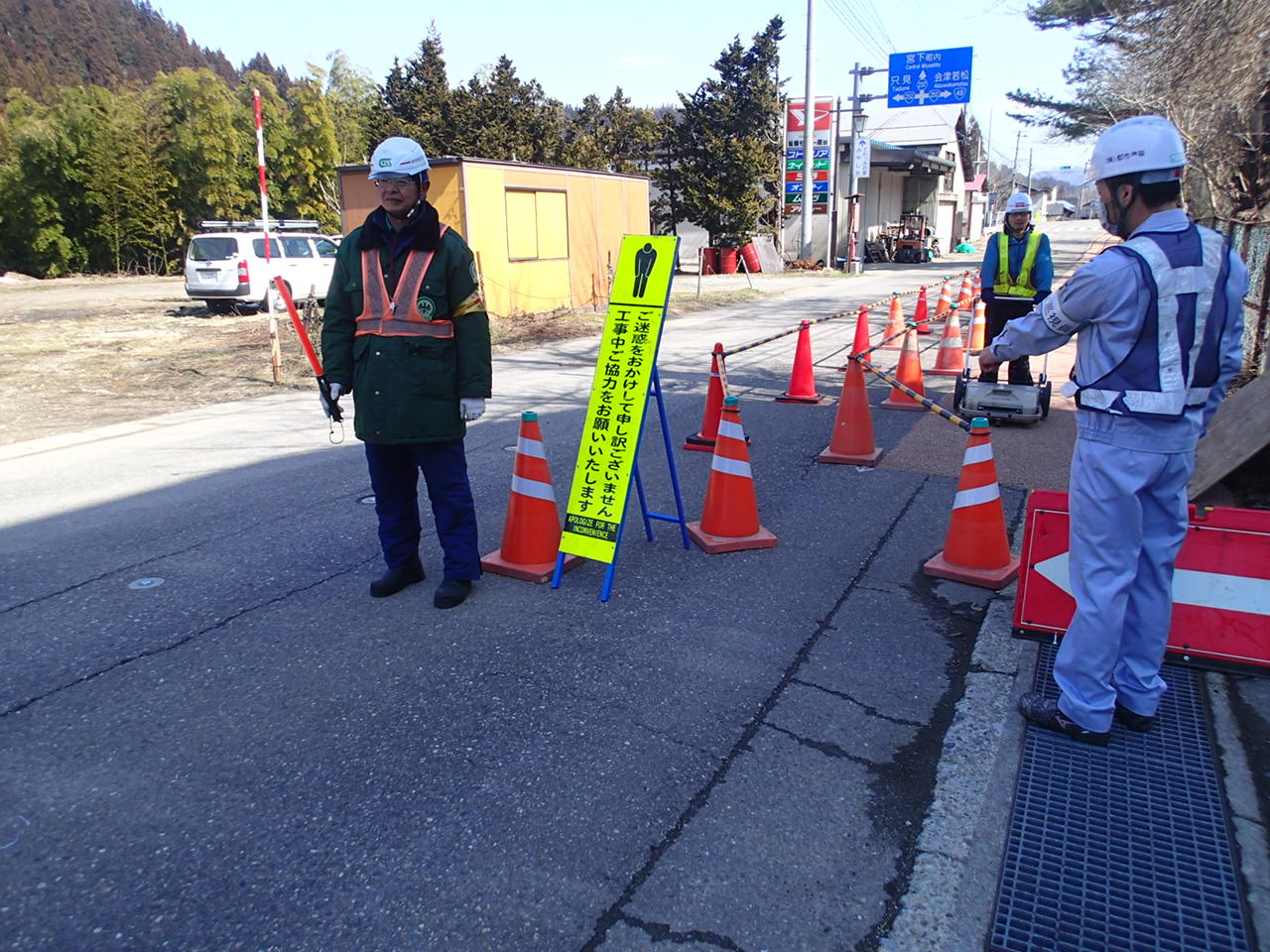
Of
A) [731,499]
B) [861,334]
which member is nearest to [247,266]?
[861,334]

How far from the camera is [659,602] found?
445 centimetres

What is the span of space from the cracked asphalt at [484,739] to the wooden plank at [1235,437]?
126 centimetres

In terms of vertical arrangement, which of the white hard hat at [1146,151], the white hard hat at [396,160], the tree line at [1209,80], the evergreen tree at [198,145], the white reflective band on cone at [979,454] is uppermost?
the evergreen tree at [198,145]

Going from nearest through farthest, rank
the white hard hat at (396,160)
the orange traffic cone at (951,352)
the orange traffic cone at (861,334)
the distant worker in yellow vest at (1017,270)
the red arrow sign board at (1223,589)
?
the red arrow sign board at (1223,589)
the white hard hat at (396,160)
the distant worker in yellow vest at (1017,270)
the orange traffic cone at (861,334)
the orange traffic cone at (951,352)

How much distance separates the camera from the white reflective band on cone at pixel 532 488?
479 centimetres

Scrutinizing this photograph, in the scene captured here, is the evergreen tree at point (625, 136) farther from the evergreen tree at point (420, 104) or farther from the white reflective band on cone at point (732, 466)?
the white reflective band on cone at point (732, 466)

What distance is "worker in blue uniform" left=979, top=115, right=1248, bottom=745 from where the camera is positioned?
112 inches

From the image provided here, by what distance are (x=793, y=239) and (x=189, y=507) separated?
33.8 meters

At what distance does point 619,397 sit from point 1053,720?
8.23 feet

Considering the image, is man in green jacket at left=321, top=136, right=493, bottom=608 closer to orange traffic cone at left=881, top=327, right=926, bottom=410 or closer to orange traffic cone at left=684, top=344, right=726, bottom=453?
orange traffic cone at left=684, top=344, right=726, bottom=453

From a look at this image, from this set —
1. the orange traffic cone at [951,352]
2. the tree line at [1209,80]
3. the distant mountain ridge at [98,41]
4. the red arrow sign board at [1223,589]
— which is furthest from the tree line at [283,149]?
the distant mountain ridge at [98,41]

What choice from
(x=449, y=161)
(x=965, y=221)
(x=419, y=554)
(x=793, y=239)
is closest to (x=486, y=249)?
(x=449, y=161)

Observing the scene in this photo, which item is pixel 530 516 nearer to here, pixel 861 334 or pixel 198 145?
pixel 861 334

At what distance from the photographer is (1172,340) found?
286 cm
